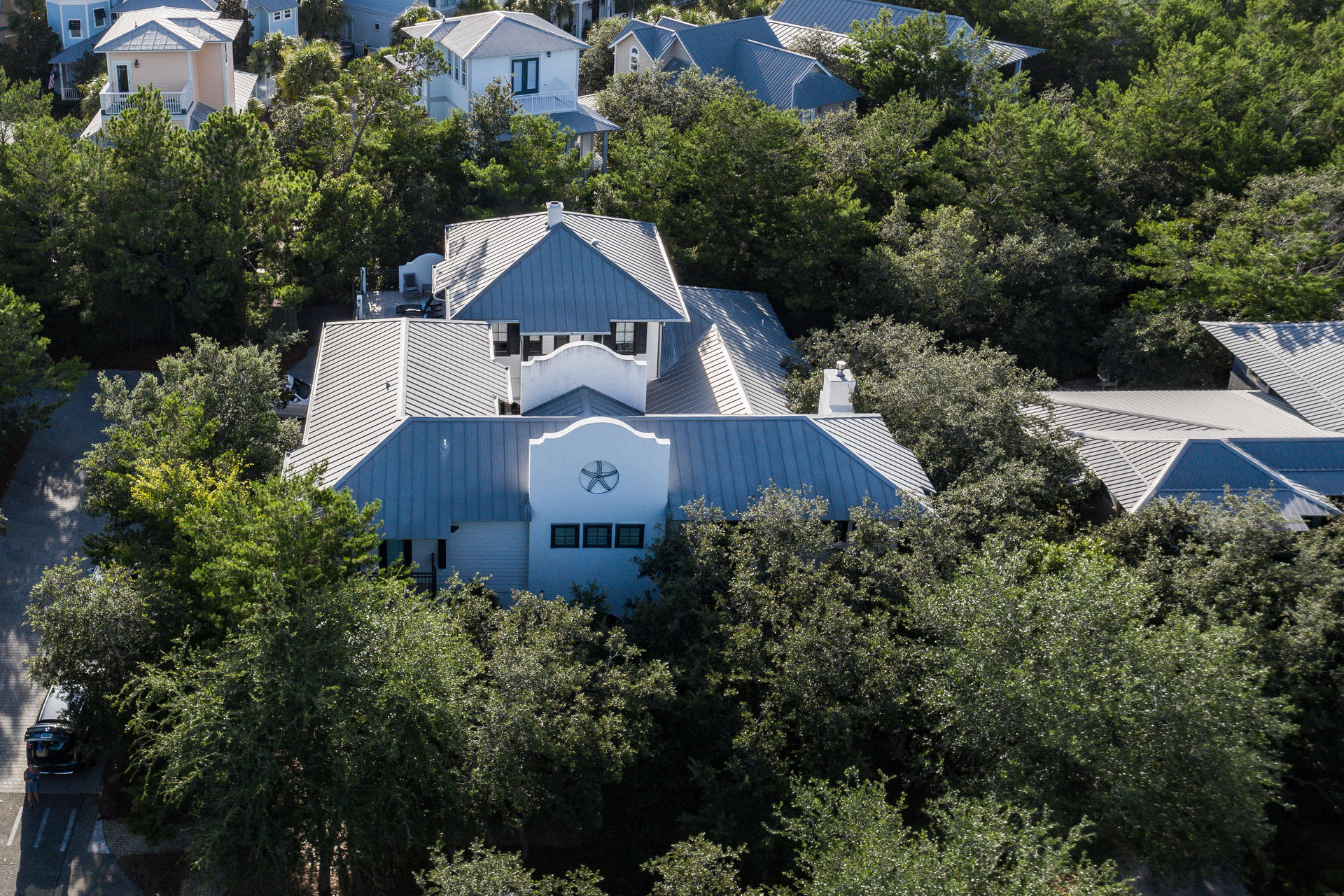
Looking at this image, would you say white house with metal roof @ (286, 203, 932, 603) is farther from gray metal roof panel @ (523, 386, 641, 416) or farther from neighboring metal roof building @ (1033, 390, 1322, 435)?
neighboring metal roof building @ (1033, 390, 1322, 435)

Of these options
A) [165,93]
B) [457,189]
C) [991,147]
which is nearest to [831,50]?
[991,147]

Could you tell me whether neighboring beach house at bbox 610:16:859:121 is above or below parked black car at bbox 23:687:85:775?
above

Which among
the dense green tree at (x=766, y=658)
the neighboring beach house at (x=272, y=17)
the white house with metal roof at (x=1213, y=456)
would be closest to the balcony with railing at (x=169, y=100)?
the neighboring beach house at (x=272, y=17)

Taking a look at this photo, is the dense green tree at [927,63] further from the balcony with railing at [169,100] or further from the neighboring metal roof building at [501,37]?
the balcony with railing at [169,100]

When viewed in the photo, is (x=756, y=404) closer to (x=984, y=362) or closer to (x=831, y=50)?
(x=984, y=362)

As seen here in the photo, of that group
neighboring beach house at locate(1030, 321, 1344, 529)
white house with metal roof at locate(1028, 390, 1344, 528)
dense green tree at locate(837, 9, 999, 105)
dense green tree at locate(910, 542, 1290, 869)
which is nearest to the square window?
neighboring beach house at locate(1030, 321, 1344, 529)
